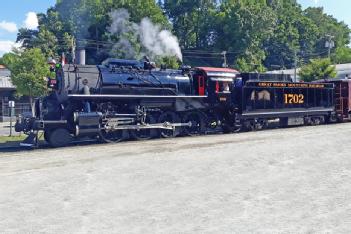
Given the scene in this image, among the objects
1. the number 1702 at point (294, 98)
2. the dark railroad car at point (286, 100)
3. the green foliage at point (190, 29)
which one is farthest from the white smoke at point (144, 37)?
the number 1702 at point (294, 98)

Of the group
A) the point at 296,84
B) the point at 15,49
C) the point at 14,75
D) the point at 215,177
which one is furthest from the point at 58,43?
the point at 215,177

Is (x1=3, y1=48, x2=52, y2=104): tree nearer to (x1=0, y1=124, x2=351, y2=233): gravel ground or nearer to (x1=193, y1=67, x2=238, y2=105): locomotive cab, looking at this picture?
(x1=193, y1=67, x2=238, y2=105): locomotive cab

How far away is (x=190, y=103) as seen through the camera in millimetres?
17531

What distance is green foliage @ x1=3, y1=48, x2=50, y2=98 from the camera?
104ft

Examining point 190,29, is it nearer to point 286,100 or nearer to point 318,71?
point 318,71

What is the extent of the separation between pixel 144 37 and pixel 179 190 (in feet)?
67.8

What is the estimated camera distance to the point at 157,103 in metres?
16.6

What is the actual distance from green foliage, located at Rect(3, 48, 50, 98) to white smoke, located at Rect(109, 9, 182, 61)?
8.40 meters

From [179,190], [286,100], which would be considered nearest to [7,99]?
[286,100]

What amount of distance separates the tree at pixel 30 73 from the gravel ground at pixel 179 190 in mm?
19936

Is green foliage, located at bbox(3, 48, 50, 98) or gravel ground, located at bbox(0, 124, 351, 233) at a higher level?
green foliage, located at bbox(3, 48, 50, 98)

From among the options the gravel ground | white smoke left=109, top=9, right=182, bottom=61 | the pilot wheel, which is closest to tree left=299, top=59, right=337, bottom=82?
white smoke left=109, top=9, right=182, bottom=61

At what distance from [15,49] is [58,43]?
50.7 ft

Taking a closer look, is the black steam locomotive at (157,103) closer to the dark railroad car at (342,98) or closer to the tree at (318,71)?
the dark railroad car at (342,98)
